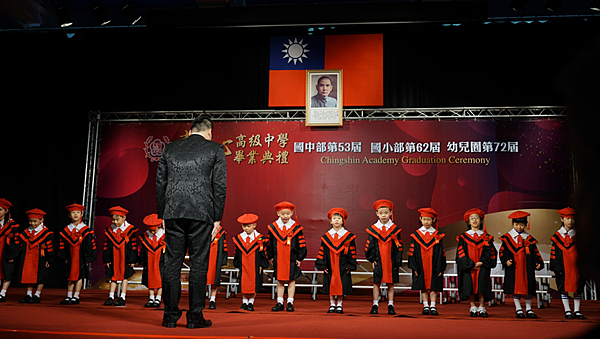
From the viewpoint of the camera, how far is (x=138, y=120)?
30.0ft

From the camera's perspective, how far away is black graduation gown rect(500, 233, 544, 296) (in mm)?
5484

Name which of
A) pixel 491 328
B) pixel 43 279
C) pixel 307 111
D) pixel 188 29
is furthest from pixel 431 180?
pixel 43 279

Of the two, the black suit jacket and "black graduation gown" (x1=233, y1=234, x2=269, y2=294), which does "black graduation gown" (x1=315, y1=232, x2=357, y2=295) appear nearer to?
"black graduation gown" (x1=233, y1=234, x2=269, y2=294)

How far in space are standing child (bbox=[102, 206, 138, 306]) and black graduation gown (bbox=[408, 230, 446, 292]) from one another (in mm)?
3759

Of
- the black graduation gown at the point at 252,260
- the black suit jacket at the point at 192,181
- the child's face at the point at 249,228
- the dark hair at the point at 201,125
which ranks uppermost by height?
the dark hair at the point at 201,125

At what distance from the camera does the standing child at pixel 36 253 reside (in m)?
6.15

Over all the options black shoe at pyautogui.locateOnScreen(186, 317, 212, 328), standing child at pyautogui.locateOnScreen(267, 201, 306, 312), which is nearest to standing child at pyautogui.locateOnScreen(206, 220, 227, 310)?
standing child at pyautogui.locateOnScreen(267, 201, 306, 312)

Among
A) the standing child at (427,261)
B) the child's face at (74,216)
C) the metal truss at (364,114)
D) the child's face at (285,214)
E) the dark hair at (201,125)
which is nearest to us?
the dark hair at (201,125)

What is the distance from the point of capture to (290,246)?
237 inches

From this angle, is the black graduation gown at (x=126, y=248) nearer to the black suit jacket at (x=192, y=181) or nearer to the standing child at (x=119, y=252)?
the standing child at (x=119, y=252)

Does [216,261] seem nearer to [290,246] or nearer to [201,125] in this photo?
[290,246]

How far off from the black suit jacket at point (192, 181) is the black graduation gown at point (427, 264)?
328 centimetres

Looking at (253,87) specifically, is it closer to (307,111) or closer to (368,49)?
(307,111)

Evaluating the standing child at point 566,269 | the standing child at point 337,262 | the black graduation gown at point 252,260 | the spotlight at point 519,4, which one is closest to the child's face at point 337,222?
the standing child at point 337,262
